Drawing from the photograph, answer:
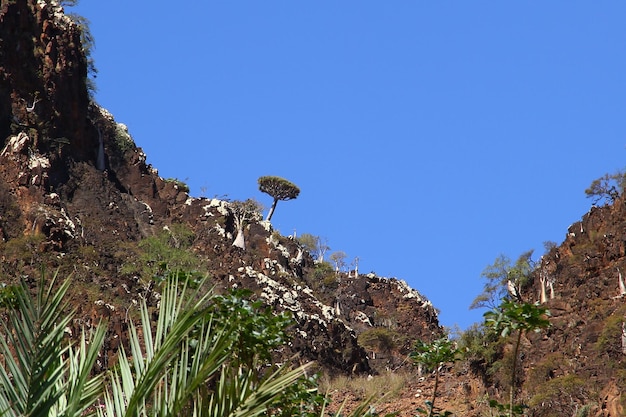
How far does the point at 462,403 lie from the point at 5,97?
19.4m

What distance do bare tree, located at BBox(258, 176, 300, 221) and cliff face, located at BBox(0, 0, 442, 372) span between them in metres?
12.0

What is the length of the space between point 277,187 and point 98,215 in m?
25.7

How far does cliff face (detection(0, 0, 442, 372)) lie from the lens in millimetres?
30047

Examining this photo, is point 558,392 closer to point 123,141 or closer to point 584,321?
point 584,321

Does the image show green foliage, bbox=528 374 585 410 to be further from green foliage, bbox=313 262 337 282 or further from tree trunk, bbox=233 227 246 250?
green foliage, bbox=313 262 337 282

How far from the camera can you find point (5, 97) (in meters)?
34.2

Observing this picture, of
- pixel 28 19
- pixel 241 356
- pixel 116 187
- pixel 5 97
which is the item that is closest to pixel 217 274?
pixel 116 187

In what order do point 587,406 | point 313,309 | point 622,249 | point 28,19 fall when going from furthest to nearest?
1. point 313,309
2. point 28,19
3. point 622,249
4. point 587,406

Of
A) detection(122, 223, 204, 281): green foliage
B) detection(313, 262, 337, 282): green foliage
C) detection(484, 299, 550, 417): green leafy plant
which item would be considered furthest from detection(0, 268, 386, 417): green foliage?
detection(313, 262, 337, 282): green foliage

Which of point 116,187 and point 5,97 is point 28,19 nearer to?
point 5,97

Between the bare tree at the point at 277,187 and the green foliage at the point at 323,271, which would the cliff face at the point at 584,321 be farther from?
the bare tree at the point at 277,187

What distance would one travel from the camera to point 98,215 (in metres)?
36.1

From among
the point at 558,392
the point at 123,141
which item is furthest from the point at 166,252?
the point at 558,392

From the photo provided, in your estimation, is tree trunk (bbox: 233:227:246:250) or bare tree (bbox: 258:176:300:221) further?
bare tree (bbox: 258:176:300:221)
